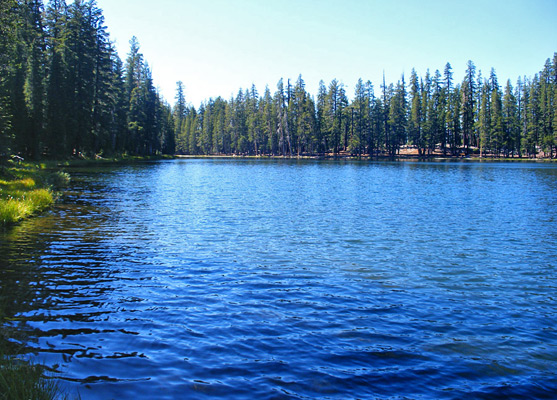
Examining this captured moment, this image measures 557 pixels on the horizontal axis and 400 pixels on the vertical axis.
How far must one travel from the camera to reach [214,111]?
555 ft

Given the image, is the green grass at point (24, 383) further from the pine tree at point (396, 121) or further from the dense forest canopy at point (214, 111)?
the pine tree at point (396, 121)

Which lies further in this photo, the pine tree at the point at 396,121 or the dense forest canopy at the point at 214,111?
the pine tree at the point at 396,121

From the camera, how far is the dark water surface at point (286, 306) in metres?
6.83

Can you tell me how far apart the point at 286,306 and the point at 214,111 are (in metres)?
167

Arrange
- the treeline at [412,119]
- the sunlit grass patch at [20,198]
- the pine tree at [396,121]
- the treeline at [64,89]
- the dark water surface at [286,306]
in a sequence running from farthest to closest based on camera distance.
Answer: the pine tree at [396,121], the treeline at [412,119], the treeline at [64,89], the sunlit grass patch at [20,198], the dark water surface at [286,306]

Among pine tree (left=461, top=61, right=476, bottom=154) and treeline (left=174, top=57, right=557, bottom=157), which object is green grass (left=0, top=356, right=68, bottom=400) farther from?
pine tree (left=461, top=61, right=476, bottom=154)

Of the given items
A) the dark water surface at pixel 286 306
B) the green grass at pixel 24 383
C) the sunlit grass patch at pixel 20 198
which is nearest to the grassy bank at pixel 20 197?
the sunlit grass patch at pixel 20 198

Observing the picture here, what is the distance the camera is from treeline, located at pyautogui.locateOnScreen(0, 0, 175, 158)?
46.4 metres

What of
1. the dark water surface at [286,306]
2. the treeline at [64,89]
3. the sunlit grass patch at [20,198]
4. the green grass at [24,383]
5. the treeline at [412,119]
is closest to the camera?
the green grass at [24,383]

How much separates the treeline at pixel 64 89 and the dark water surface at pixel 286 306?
734 inches

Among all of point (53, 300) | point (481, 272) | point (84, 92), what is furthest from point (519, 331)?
point (84, 92)

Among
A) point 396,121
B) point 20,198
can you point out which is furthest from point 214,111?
point 20,198

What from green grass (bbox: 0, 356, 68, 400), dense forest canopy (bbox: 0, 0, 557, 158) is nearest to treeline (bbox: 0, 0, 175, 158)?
dense forest canopy (bbox: 0, 0, 557, 158)

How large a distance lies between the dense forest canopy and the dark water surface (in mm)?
18732
